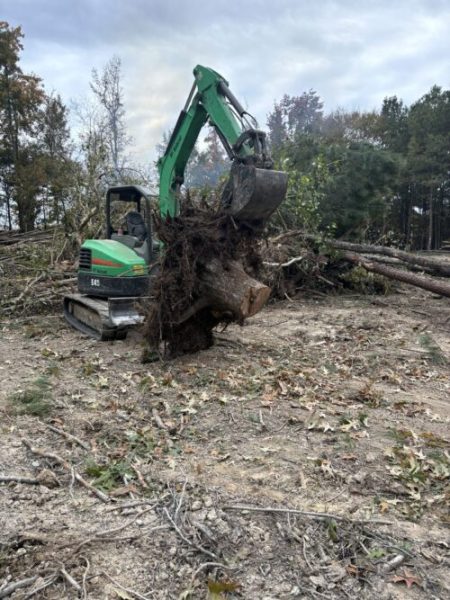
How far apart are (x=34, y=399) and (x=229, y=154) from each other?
3.13m

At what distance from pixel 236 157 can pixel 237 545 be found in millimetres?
3690

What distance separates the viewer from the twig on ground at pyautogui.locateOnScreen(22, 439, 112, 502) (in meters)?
2.91

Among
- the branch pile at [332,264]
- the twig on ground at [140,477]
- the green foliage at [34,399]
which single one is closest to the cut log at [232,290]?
the green foliage at [34,399]

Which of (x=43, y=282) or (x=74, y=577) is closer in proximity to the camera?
(x=74, y=577)

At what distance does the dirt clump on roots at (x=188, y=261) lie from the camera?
17.4ft

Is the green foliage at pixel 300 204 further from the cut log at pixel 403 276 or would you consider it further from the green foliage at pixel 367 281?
the green foliage at pixel 367 281

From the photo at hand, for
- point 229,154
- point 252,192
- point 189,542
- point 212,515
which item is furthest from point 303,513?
point 229,154

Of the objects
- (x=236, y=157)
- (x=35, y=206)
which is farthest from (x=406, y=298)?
(x=35, y=206)

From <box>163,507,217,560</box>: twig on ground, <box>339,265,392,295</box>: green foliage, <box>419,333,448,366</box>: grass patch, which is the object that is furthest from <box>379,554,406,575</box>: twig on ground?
<box>339,265,392,295</box>: green foliage

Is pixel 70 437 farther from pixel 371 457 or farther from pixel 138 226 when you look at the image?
pixel 138 226

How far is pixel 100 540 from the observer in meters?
2.46

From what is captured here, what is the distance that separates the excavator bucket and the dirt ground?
68.9 inches

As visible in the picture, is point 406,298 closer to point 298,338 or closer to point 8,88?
point 298,338

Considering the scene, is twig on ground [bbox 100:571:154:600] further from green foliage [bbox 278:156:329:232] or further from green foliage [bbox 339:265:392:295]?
green foliage [bbox 339:265:392:295]
